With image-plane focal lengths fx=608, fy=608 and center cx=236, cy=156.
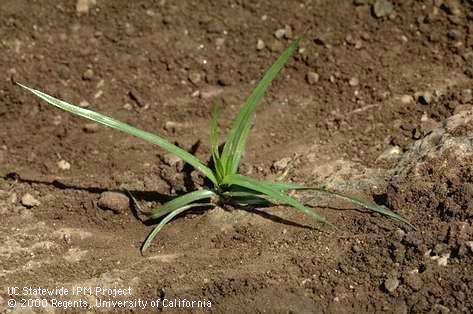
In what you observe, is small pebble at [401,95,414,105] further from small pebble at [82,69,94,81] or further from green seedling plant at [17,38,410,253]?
small pebble at [82,69,94,81]

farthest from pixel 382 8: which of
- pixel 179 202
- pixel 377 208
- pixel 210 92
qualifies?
pixel 179 202

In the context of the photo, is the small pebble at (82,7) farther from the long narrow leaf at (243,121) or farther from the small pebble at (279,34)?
the long narrow leaf at (243,121)

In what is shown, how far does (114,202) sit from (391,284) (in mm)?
1113

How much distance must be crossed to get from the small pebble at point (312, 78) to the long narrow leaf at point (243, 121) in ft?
1.93

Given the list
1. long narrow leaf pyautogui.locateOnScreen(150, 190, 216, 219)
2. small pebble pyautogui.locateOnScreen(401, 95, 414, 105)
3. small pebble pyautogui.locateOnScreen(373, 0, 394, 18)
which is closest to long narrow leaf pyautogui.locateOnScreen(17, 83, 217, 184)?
long narrow leaf pyautogui.locateOnScreen(150, 190, 216, 219)

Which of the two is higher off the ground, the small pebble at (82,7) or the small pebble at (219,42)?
the small pebble at (82,7)

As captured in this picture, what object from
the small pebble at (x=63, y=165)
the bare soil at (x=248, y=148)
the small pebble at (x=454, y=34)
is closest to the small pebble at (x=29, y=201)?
the bare soil at (x=248, y=148)

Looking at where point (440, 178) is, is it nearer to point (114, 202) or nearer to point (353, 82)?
point (353, 82)

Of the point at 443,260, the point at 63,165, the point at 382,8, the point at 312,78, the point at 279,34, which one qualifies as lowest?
the point at 63,165

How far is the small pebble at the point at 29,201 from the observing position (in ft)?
8.11

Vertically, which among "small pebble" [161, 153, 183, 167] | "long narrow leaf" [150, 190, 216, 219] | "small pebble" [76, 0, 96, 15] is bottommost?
"small pebble" [161, 153, 183, 167]

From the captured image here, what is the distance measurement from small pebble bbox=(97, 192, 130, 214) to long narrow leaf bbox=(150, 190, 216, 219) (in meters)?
0.17

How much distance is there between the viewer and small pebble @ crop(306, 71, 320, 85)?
285 cm

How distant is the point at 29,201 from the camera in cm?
247
